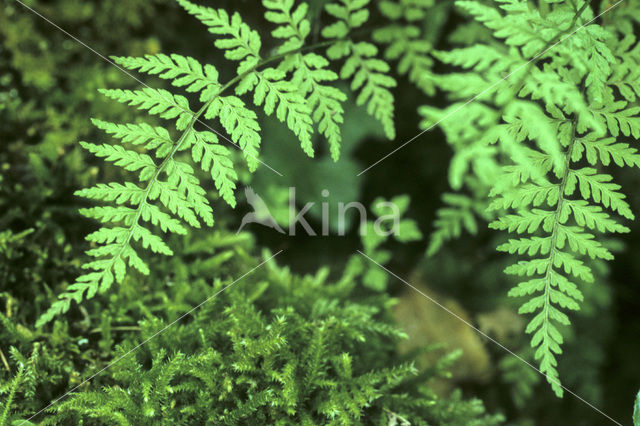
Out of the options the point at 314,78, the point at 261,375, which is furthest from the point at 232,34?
the point at 261,375

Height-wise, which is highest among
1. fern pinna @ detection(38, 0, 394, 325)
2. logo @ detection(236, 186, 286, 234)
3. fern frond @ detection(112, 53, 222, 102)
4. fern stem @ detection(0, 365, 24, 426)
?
fern frond @ detection(112, 53, 222, 102)

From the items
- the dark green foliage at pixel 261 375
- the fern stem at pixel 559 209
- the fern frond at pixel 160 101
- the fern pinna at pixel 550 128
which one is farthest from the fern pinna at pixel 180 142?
the fern stem at pixel 559 209

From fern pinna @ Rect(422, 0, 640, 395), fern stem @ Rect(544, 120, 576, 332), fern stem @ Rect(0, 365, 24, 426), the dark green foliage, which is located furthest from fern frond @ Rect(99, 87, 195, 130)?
fern stem @ Rect(544, 120, 576, 332)

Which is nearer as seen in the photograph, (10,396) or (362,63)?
(10,396)

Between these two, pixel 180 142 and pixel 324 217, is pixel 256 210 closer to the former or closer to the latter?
pixel 324 217

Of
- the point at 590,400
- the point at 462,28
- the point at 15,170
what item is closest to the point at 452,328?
the point at 590,400

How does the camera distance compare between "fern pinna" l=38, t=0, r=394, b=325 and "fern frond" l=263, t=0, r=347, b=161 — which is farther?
"fern frond" l=263, t=0, r=347, b=161

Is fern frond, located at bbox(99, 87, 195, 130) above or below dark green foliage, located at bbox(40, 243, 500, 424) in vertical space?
above

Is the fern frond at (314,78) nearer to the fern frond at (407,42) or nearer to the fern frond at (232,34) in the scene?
the fern frond at (232,34)

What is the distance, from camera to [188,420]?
192 cm

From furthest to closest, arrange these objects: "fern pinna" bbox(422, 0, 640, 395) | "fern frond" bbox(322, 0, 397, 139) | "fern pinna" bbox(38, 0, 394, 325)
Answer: "fern frond" bbox(322, 0, 397, 139)
"fern pinna" bbox(38, 0, 394, 325)
"fern pinna" bbox(422, 0, 640, 395)

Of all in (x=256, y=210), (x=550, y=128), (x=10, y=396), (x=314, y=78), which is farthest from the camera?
(x=256, y=210)

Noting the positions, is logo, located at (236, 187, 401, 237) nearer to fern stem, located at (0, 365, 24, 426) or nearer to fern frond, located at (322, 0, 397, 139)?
fern frond, located at (322, 0, 397, 139)

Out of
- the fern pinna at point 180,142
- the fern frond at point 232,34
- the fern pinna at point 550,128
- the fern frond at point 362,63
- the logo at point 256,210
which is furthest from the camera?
the logo at point 256,210
